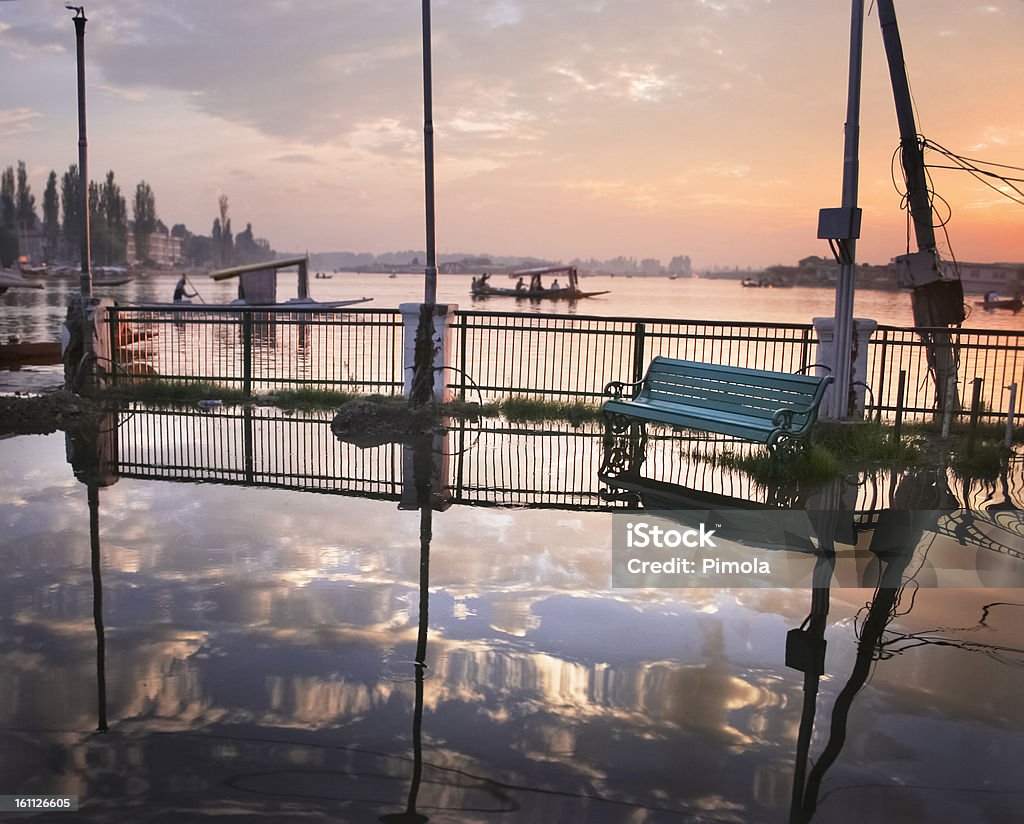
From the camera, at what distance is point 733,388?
10000 millimetres

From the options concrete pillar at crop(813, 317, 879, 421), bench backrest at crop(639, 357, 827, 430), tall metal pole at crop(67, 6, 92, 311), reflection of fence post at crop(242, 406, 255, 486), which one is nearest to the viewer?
reflection of fence post at crop(242, 406, 255, 486)

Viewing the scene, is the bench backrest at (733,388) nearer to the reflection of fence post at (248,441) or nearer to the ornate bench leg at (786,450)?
the ornate bench leg at (786,450)

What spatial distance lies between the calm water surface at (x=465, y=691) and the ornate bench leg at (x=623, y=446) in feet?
9.55

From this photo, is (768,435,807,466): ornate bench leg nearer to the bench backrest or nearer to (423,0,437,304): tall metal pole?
the bench backrest

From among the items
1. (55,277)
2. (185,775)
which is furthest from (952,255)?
(55,277)

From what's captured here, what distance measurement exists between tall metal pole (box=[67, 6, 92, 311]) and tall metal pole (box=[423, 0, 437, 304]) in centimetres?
Result: 523

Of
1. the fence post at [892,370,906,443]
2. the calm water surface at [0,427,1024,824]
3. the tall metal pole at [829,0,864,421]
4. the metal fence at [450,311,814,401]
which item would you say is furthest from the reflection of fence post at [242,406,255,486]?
the fence post at [892,370,906,443]

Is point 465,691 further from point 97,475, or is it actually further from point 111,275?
point 111,275

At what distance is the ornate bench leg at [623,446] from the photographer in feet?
30.8

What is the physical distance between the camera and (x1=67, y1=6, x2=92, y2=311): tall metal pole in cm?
1365

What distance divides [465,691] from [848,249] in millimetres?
8380

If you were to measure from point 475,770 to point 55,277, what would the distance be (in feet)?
555

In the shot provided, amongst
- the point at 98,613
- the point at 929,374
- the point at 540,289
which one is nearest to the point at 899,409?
the point at 929,374

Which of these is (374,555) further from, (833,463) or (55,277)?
(55,277)
